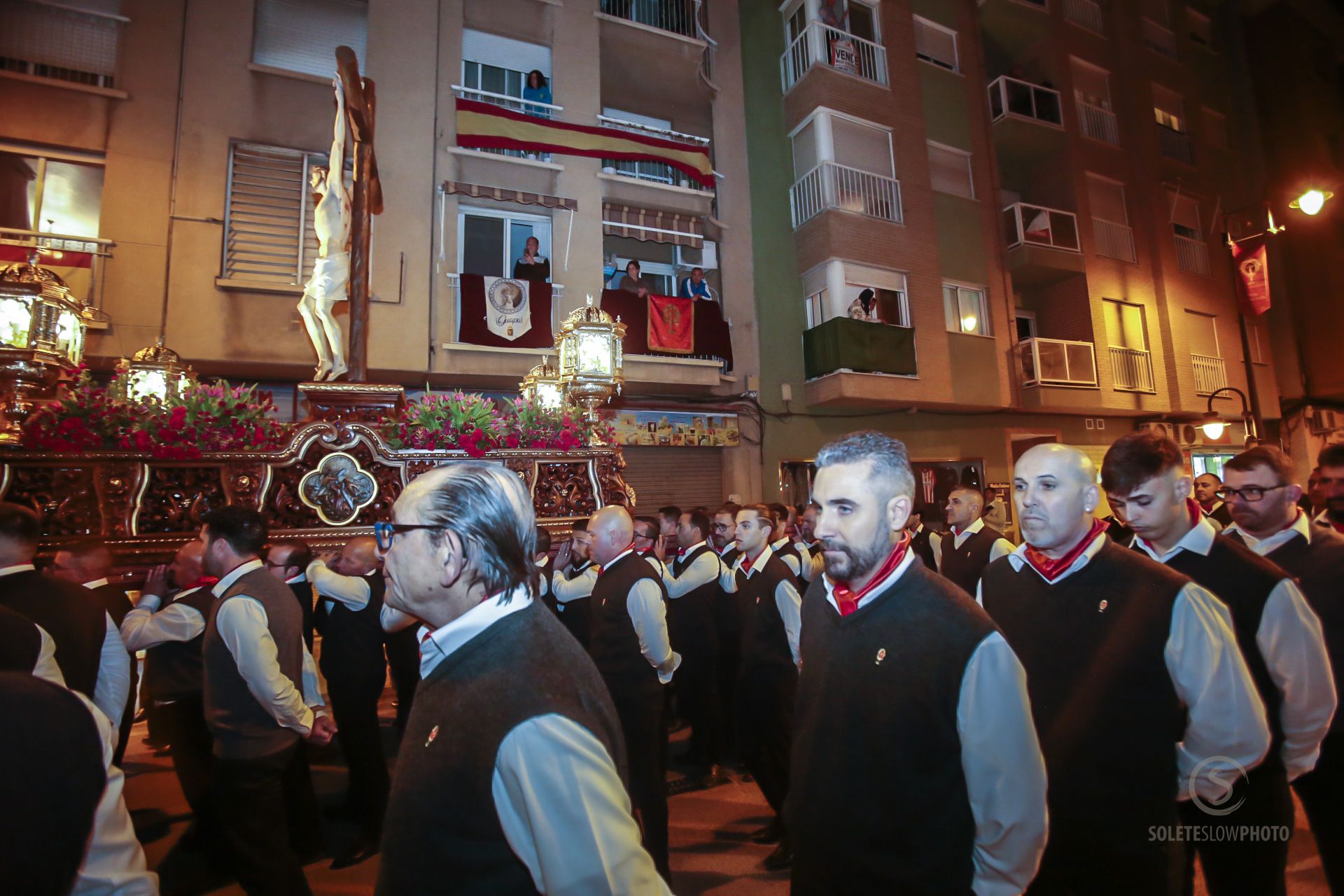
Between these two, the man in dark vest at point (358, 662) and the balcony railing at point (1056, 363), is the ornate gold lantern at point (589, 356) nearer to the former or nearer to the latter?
the man in dark vest at point (358, 662)

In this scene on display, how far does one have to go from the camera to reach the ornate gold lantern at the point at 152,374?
18.4ft

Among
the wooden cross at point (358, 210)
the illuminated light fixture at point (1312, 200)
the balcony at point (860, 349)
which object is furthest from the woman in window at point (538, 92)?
the illuminated light fixture at point (1312, 200)

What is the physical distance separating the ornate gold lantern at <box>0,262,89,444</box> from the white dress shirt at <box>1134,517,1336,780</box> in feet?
23.7

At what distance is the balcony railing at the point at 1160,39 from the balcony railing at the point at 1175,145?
98.8 inches

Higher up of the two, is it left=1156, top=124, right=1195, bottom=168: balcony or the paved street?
left=1156, top=124, right=1195, bottom=168: balcony

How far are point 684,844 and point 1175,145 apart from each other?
2458cm

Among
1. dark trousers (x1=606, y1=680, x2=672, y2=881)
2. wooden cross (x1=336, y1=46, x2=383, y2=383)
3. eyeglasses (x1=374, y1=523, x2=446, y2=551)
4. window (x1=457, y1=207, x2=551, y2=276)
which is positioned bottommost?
dark trousers (x1=606, y1=680, x2=672, y2=881)

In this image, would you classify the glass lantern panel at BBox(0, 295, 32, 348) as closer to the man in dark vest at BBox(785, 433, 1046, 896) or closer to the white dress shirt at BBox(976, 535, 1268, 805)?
the man in dark vest at BBox(785, 433, 1046, 896)

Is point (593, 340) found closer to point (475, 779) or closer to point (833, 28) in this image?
point (475, 779)

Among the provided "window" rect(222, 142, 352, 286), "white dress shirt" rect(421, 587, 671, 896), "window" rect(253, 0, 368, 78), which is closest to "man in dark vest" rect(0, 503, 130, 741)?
"white dress shirt" rect(421, 587, 671, 896)

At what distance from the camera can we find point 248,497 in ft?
14.5

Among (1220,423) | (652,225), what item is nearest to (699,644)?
(652,225)

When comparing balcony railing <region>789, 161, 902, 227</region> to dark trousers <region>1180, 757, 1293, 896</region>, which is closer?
dark trousers <region>1180, 757, 1293, 896</region>

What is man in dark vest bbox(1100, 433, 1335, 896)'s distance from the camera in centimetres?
263
